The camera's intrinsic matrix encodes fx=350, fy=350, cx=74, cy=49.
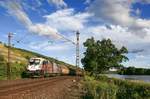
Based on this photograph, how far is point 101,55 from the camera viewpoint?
441ft

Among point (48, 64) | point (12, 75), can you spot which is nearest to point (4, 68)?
point (12, 75)

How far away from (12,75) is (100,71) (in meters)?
74.2

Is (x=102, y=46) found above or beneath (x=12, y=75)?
above

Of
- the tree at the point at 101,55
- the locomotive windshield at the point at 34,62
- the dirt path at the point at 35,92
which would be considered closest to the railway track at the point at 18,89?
the dirt path at the point at 35,92

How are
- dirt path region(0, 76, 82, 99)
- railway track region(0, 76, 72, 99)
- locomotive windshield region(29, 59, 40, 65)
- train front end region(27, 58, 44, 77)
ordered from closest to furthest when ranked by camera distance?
dirt path region(0, 76, 82, 99) → railway track region(0, 76, 72, 99) → train front end region(27, 58, 44, 77) → locomotive windshield region(29, 59, 40, 65)

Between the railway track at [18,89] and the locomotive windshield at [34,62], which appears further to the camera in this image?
the locomotive windshield at [34,62]

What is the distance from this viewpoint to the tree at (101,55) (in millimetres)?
129375

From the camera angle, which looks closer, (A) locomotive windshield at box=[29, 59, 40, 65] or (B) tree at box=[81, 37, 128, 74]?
(A) locomotive windshield at box=[29, 59, 40, 65]

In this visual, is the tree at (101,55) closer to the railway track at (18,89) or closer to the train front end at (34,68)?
the train front end at (34,68)

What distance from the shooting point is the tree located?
129375 millimetres

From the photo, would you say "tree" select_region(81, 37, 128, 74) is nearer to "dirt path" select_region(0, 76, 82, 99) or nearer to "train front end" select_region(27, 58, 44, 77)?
"train front end" select_region(27, 58, 44, 77)

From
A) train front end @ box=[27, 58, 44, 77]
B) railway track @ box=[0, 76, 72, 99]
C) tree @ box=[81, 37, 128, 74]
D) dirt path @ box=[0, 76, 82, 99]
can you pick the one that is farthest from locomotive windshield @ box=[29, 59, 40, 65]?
tree @ box=[81, 37, 128, 74]

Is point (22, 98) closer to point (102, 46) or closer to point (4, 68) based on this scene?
point (4, 68)

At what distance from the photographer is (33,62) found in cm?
6275
